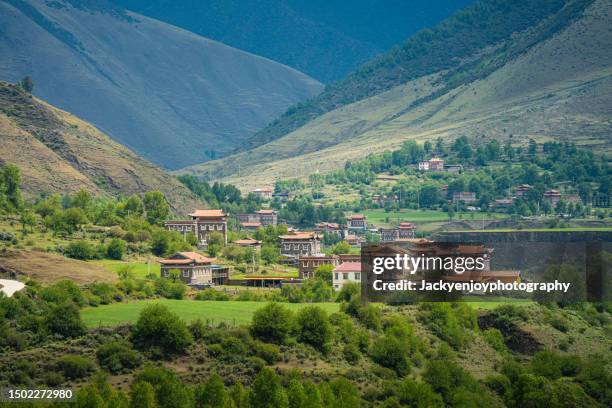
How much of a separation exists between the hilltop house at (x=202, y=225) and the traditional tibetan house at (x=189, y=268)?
78.9ft

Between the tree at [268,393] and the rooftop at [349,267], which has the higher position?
the rooftop at [349,267]

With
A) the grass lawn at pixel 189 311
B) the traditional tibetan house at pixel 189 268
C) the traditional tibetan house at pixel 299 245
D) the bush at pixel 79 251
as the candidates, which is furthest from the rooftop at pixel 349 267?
the traditional tibetan house at pixel 299 245

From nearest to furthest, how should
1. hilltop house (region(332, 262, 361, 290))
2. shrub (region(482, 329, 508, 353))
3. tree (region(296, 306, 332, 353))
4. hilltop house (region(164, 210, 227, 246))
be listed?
1. tree (region(296, 306, 332, 353))
2. shrub (region(482, 329, 508, 353))
3. hilltop house (region(332, 262, 361, 290))
4. hilltop house (region(164, 210, 227, 246))

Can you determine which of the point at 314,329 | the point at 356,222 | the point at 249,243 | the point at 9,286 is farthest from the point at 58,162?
the point at 314,329

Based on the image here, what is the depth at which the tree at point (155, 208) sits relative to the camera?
157 m

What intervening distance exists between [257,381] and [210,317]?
1747cm

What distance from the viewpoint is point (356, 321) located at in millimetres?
96750

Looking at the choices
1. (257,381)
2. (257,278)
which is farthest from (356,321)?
(257,278)

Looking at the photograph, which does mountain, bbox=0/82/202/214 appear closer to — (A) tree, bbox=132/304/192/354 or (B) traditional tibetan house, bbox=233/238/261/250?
(B) traditional tibetan house, bbox=233/238/261/250

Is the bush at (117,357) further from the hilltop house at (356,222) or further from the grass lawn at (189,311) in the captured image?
the hilltop house at (356,222)

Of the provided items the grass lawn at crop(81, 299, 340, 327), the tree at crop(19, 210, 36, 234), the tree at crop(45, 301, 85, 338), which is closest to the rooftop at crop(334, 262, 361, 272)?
the grass lawn at crop(81, 299, 340, 327)

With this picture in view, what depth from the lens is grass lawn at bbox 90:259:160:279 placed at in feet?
397

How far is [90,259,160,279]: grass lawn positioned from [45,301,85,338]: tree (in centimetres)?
Result: 3176

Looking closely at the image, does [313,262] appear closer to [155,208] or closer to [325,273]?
[325,273]
